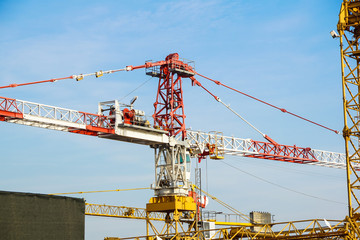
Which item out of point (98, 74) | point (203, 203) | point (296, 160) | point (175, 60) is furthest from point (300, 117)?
point (98, 74)

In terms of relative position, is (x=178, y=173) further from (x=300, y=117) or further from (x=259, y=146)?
(x=300, y=117)

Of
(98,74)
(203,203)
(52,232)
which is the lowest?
(52,232)

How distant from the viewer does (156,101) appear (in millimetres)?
102938

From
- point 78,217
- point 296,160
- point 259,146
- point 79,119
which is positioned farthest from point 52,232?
point 296,160

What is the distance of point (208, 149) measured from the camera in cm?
11150

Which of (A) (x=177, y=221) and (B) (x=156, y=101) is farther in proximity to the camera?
(B) (x=156, y=101)

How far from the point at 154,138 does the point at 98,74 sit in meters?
12.9

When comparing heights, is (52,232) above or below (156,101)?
below

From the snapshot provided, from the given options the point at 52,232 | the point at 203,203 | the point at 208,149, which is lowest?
the point at 52,232

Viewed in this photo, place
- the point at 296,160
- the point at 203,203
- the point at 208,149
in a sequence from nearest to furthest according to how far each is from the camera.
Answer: the point at 208,149
the point at 203,203
the point at 296,160

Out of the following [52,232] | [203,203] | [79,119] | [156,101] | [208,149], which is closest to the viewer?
[52,232]

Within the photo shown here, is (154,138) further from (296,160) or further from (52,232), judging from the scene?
(296,160)

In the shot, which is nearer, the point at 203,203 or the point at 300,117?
the point at 203,203

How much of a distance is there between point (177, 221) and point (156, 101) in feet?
62.6
